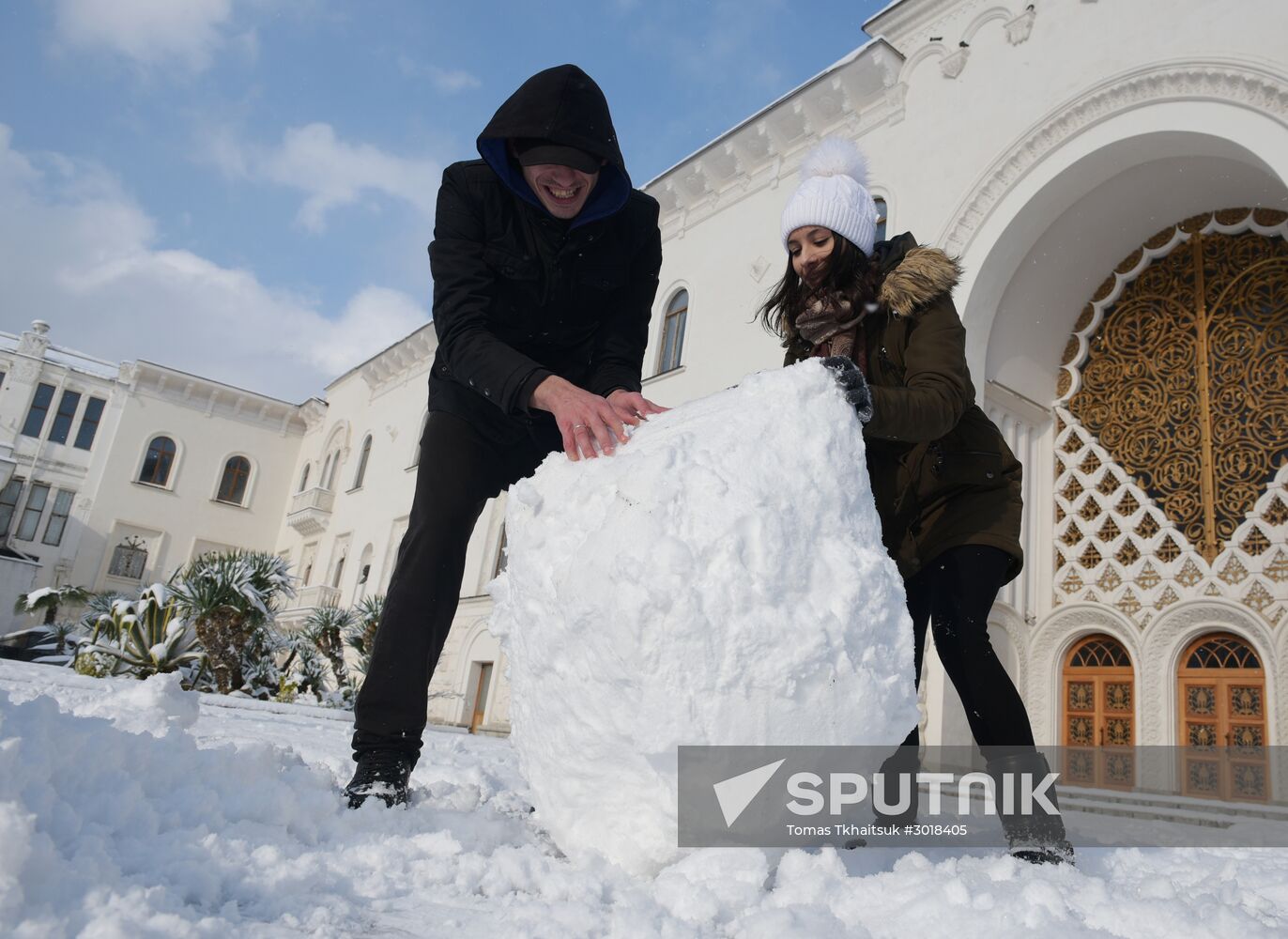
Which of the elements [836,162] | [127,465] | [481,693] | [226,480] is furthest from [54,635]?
[836,162]

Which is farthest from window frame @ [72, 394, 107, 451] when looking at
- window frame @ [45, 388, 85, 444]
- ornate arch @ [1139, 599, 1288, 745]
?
ornate arch @ [1139, 599, 1288, 745]

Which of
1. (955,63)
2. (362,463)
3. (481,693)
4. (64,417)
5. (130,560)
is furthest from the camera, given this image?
(64,417)

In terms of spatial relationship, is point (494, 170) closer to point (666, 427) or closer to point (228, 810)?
point (666, 427)

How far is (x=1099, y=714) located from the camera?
7383 mm

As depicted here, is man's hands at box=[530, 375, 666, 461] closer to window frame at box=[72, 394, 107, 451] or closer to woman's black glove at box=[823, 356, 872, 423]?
woman's black glove at box=[823, 356, 872, 423]

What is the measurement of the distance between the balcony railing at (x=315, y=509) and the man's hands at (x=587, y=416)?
22.6m

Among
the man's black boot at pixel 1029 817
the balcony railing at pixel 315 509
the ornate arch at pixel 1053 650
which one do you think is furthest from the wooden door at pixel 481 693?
the man's black boot at pixel 1029 817

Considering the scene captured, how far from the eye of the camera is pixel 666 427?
144cm

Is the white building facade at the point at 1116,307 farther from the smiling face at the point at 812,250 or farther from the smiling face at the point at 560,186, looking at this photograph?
the smiling face at the point at 560,186

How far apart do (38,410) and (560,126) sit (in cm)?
2871

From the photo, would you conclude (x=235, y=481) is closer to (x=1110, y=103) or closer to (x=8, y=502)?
(x=8, y=502)

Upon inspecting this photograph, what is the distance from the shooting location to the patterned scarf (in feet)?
6.33

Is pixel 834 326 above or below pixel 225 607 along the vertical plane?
above

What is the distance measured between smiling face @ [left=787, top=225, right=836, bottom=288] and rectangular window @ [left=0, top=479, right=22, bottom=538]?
27.7 m
